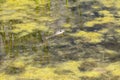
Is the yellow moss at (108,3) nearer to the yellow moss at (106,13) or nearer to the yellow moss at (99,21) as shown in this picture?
the yellow moss at (106,13)

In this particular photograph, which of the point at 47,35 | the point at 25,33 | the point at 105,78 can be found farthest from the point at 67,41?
the point at 105,78

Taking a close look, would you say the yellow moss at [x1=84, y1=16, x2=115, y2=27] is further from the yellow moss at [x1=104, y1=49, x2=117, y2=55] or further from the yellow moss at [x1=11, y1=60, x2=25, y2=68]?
the yellow moss at [x1=11, y1=60, x2=25, y2=68]

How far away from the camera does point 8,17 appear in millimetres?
2658

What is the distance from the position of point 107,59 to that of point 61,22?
2.35ft

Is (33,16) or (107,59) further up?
(33,16)

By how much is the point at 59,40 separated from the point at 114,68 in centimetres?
54

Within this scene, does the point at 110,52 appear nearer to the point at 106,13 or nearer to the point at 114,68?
the point at 114,68

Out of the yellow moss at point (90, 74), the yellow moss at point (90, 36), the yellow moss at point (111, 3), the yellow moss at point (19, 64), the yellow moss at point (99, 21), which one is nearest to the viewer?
the yellow moss at point (90, 74)

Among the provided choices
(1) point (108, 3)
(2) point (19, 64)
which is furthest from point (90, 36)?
(1) point (108, 3)

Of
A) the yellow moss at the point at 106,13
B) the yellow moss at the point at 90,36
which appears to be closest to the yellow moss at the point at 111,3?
the yellow moss at the point at 106,13

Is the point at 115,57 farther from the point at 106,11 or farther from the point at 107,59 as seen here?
the point at 106,11

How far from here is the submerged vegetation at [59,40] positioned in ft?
6.11

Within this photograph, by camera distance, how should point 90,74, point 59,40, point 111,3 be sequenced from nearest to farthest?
point 90,74
point 59,40
point 111,3

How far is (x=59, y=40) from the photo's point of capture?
88.6 inches
